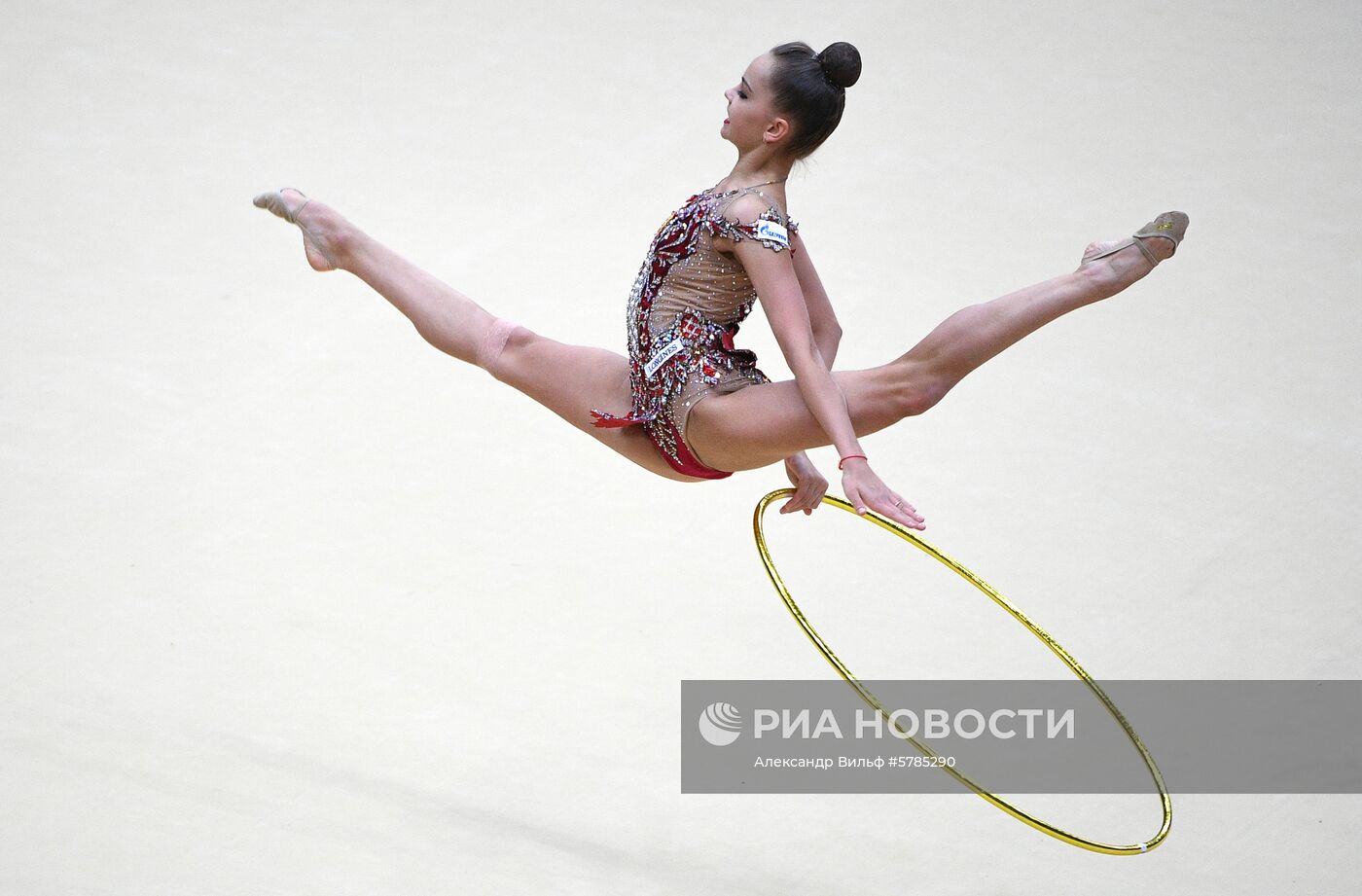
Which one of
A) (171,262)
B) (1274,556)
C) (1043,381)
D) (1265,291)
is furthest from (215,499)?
(1265,291)

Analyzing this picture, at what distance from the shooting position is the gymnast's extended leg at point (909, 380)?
3.12 meters

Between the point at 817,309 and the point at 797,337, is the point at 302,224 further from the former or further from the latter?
the point at 797,337

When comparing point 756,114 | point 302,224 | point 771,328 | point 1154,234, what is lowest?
point 771,328

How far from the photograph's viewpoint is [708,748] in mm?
4199

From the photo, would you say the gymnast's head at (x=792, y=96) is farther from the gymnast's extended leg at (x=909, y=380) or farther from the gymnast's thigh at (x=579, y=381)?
the gymnast's thigh at (x=579, y=381)

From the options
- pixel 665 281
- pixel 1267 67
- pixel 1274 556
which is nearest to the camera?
pixel 665 281

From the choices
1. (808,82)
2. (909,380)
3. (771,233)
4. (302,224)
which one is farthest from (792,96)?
(302,224)

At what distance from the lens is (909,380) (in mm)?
3207

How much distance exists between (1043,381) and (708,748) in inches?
86.2

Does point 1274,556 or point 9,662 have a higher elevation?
point 1274,556

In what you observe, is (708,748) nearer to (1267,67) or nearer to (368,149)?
(368,149)

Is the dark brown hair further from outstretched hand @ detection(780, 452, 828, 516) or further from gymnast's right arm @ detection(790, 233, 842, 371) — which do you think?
outstretched hand @ detection(780, 452, 828, 516)

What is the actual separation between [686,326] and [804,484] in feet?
1.91

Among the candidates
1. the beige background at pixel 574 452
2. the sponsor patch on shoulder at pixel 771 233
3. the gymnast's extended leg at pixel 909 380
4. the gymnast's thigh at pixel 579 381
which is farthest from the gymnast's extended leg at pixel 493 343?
the beige background at pixel 574 452
